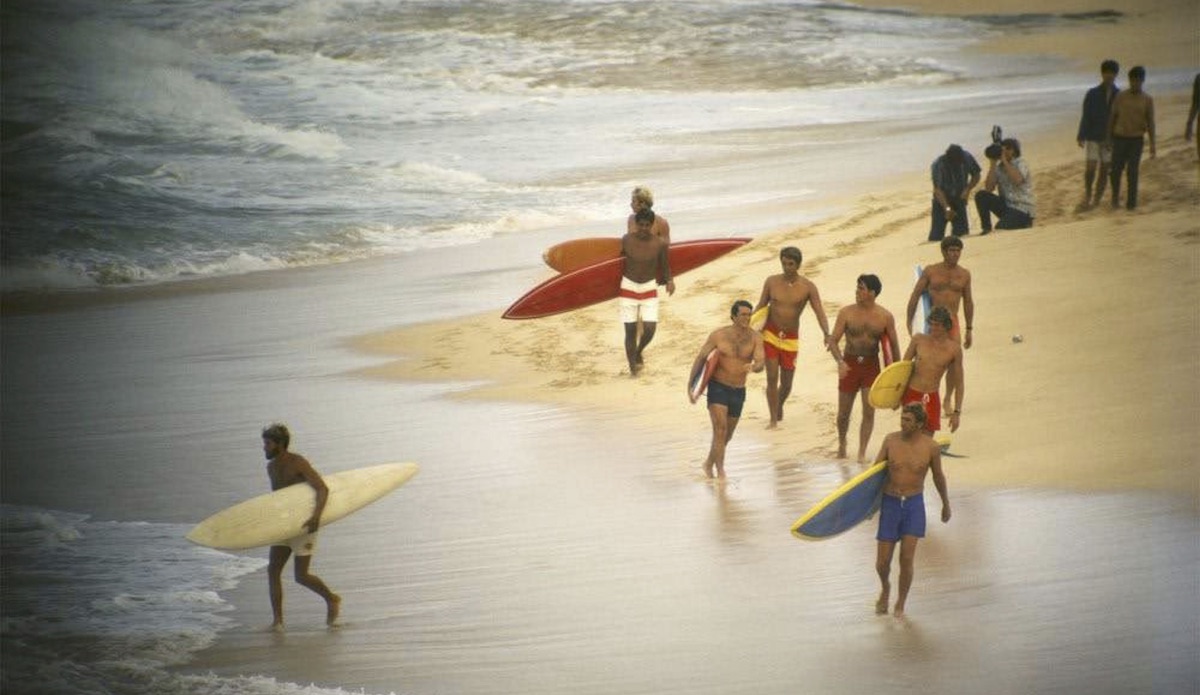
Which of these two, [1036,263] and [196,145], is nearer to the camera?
[1036,263]

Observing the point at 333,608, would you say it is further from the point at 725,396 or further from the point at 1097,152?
the point at 1097,152

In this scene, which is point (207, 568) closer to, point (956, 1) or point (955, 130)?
point (955, 130)

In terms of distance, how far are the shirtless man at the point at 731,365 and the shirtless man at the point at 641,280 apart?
2.23m

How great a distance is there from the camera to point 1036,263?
10.6 m

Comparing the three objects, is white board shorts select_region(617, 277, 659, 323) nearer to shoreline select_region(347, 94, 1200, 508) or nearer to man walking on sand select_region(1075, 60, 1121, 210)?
shoreline select_region(347, 94, 1200, 508)

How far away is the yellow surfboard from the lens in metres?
7.29

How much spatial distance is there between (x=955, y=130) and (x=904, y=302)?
34.0 ft

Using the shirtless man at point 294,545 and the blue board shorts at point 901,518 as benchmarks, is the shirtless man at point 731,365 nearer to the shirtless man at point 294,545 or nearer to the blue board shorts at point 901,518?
the blue board shorts at point 901,518

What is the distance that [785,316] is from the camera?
867 cm

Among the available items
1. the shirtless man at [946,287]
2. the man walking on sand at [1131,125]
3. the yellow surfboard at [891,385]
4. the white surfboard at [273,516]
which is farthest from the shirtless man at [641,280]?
the white surfboard at [273,516]

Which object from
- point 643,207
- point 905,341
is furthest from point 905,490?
point 643,207

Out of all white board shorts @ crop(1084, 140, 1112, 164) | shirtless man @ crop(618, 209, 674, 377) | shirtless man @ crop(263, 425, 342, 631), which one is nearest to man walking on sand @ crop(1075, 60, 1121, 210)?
white board shorts @ crop(1084, 140, 1112, 164)

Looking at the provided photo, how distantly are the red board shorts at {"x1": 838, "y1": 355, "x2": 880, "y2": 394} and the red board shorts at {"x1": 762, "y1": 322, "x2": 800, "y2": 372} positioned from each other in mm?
719

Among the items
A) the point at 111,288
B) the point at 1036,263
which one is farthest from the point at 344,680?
the point at 111,288
